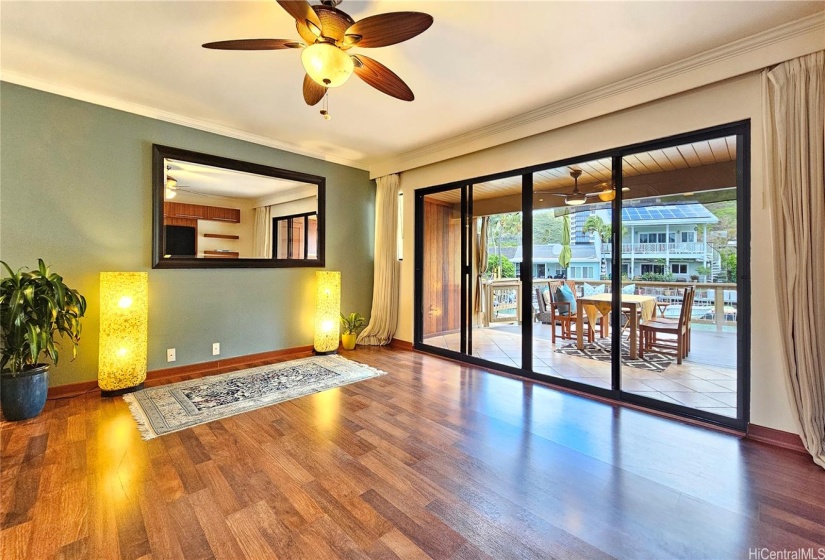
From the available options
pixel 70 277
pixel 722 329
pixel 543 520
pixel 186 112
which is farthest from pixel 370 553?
pixel 186 112

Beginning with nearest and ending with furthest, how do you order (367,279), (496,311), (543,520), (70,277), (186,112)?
(543,520), (70,277), (186,112), (496,311), (367,279)

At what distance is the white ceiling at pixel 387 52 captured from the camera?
6.92 ft

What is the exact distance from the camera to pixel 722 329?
2.68m

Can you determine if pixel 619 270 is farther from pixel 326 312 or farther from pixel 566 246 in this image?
pixel 326 312

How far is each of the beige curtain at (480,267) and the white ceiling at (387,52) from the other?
125 centimetres

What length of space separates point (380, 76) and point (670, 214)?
2.64 metres

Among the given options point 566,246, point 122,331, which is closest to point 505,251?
point 566,246

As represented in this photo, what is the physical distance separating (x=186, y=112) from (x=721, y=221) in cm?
502

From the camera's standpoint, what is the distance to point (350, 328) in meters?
5.10

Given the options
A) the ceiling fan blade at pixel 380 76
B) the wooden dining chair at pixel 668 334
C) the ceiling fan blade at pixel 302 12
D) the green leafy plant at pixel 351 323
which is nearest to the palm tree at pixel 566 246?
the wooden dining chair at pixel 668 334

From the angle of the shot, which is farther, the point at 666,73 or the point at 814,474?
the point at 666,73

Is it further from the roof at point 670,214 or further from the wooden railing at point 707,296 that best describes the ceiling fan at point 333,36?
the wooden railing at point 707,296

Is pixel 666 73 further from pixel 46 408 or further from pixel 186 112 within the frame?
pixel 46 408

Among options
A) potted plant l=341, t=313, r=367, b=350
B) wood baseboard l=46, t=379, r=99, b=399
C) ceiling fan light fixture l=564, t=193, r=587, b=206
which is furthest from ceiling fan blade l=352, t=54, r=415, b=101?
wood baseboard l=46, t=379, r=99, b=399
